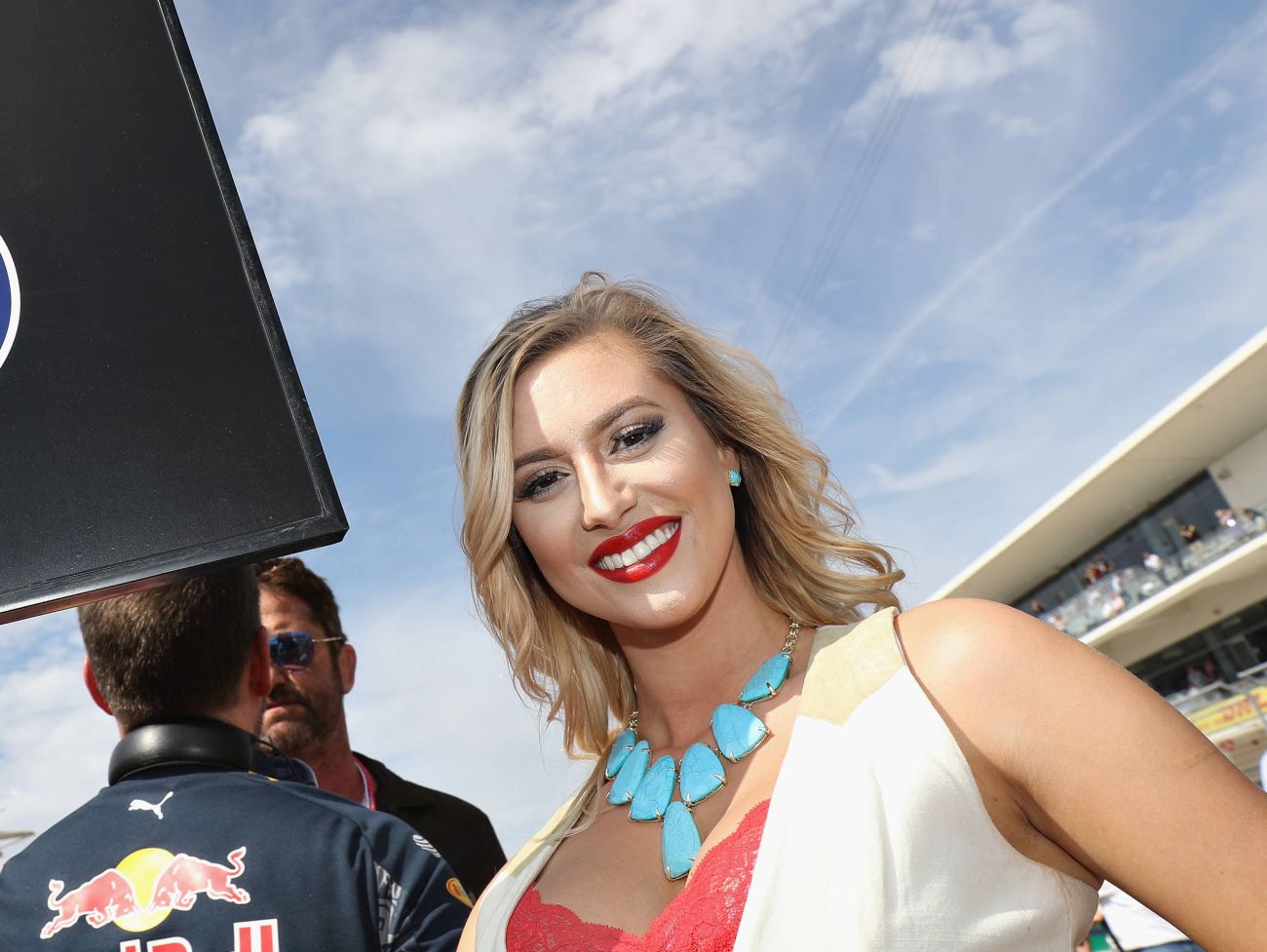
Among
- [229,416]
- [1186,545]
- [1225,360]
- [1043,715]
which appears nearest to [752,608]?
[1043,715]

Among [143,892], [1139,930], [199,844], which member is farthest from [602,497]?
[1139,930]

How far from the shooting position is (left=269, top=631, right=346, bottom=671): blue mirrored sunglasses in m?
3.93

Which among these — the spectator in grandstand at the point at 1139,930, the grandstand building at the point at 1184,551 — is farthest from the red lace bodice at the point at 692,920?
the grandstand building at the point at 1184,551

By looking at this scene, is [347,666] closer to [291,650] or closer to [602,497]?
[291,650]

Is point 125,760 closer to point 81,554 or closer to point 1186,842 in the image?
point 81,554

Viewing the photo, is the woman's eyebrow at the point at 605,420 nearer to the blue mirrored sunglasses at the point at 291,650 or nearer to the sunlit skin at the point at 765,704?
the sunlit skin at the point at 765,704

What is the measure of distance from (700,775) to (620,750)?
0.38 metres

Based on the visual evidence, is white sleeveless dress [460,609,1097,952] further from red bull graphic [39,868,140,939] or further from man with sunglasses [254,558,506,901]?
man with sunglasses [254,558,506,901]

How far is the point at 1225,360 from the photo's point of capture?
25.2 m

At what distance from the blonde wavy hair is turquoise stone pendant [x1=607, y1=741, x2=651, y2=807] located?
9.8 inches

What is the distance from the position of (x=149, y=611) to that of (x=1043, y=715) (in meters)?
1.92

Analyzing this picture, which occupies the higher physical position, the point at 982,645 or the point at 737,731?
the point at 737,731

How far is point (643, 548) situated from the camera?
90.7 inches

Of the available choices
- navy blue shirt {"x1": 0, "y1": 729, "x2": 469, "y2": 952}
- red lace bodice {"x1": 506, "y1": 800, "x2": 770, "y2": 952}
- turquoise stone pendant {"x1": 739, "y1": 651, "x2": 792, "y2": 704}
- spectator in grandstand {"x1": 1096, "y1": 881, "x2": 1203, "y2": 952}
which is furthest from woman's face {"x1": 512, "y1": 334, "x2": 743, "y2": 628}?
spectator in grandstand {"x1": 1096, "y1": 881, "x2": 1203, "y2": 952}
